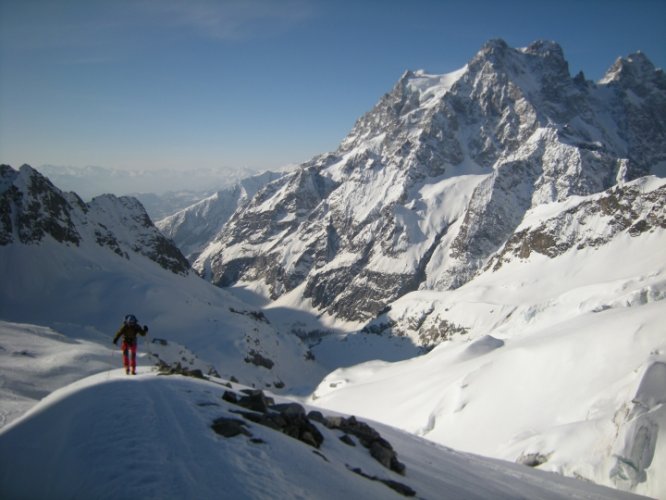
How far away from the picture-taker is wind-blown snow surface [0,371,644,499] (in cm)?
766

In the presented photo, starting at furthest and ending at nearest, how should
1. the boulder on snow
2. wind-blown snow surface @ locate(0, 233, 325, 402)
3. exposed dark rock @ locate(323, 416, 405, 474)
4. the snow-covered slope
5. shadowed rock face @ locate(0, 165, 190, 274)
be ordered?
shadowed rock face @ locate(0, 165, 190, 274) < the snow-covered slope < wind-blown snow surface @ locate(0, 233, 325, 402) < the boulder on snow < exposed dark rock @ locate(323, 416, 405, 474)

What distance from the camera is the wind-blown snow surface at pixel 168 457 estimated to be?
25.1 feet

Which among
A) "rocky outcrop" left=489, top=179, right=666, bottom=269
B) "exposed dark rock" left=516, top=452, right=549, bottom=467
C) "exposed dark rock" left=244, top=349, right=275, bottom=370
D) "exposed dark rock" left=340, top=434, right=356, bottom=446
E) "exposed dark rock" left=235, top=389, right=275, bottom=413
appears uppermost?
"rocky outcrop" left=489, top=179, right=666, bottom=269

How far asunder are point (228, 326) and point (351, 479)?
3054 inches

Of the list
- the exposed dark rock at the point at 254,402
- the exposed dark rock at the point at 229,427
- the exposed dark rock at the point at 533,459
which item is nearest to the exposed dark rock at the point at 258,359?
the exposed dark rock at the point at 533,459

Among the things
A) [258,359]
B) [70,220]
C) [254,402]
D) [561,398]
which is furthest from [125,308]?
[254,402]

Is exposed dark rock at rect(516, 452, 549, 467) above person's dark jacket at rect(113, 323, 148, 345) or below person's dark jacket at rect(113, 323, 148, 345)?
below

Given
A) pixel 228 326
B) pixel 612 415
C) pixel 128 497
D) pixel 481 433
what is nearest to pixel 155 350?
pixel 228 326

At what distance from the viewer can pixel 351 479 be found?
386 inches

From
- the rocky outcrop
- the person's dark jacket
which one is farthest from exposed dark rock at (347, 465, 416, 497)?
the rocky outcrop

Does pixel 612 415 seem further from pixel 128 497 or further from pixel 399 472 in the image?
pixel 128 497

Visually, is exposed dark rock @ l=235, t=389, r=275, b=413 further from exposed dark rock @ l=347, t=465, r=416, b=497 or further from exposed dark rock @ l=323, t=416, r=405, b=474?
exposed dark rock @ l=347, t=465, r=416, b=497

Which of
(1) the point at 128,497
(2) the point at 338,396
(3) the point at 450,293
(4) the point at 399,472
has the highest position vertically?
(3) the point at 450,293

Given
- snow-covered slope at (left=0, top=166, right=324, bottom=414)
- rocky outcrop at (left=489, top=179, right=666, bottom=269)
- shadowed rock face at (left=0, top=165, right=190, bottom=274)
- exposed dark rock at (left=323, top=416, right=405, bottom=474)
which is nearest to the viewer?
exposed dark rock at (left=323, top=416, right=405, bottom=474)
